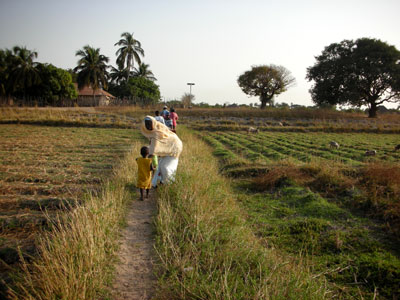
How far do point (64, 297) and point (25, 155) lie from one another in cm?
849

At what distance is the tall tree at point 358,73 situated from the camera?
30.5m

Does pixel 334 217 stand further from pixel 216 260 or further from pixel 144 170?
pixel 144 170

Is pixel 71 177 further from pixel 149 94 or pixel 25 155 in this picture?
pixel 149 94

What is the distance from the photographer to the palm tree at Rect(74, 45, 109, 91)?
44094 millimetres

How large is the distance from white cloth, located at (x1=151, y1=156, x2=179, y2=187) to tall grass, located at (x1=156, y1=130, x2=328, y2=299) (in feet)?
2.42

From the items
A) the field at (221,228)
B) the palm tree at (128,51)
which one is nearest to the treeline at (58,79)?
the palm tree at (128,51)

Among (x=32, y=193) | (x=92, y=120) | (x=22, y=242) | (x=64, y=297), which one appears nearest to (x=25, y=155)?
(x=32, y=193)

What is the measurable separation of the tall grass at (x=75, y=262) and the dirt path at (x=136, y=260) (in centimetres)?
14

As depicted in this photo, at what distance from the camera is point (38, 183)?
6035mm

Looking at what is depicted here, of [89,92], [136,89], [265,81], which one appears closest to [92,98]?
[89,92]

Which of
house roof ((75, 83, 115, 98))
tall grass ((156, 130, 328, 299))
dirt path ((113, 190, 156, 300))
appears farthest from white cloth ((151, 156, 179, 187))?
house roof ((75, 83, 115, 98))

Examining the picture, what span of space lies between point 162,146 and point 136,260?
280cm

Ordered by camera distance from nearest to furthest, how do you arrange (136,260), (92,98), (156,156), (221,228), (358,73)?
(136,260) → (221,228) → (156,156) → (358,73) → (92,98)

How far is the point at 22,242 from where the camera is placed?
11.2 ft
